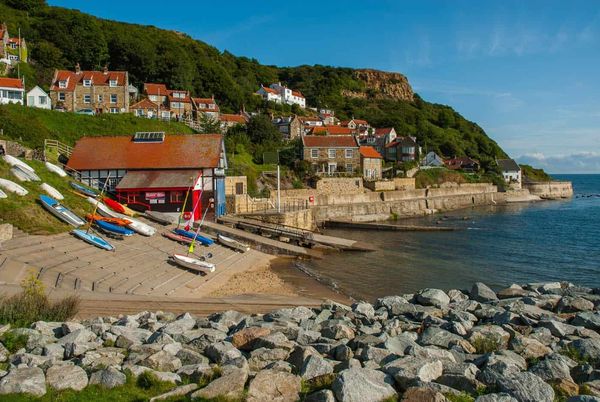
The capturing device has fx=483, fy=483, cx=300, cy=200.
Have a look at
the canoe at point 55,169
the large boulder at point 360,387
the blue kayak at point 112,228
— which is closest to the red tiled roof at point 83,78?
the canoe at point 55,169

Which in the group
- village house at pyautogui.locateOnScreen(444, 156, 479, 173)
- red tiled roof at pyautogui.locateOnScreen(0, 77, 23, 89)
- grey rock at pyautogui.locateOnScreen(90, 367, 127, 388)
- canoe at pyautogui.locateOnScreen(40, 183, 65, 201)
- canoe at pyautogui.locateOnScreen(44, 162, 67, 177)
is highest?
red tiled roof at pyautogui.locateOnScreen(0, 77, 23, 89)

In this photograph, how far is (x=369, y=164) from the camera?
63.2 m

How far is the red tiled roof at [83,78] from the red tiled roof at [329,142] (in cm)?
2234

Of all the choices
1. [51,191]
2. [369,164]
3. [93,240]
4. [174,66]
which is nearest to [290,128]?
[369,164]

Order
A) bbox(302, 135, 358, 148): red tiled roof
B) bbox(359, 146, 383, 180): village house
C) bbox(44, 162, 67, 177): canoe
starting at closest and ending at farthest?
bbox(44, 162, 67, 177): canoe
bbox(302, 135, 358, 148): red tiled roof
bbox(359, 146, 383, 180): village house

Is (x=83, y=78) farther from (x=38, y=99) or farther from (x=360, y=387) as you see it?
(x=360, y=387)

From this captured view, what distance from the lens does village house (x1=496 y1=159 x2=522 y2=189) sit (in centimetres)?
9034

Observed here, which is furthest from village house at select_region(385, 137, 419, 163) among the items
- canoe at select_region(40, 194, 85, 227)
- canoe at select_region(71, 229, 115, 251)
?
canoe at select_region(71, 229, 115, 251)

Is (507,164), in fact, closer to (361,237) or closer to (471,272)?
(361,237)

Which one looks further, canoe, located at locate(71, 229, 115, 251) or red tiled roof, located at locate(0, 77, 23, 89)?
red tiled roof, located at locate(0, 77, 23, 89)

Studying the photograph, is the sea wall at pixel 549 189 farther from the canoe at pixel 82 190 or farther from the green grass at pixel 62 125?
the canoe at pixel 82 190

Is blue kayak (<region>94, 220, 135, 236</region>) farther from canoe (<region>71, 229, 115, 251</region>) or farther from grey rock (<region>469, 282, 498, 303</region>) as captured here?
grey rock (<region>469, 282, 498, 303</region>)

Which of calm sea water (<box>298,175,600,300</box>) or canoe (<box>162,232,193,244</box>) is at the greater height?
canoe (<box>162,232,193,244</box>)

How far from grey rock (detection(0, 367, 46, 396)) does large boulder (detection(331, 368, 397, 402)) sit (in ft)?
13.8
